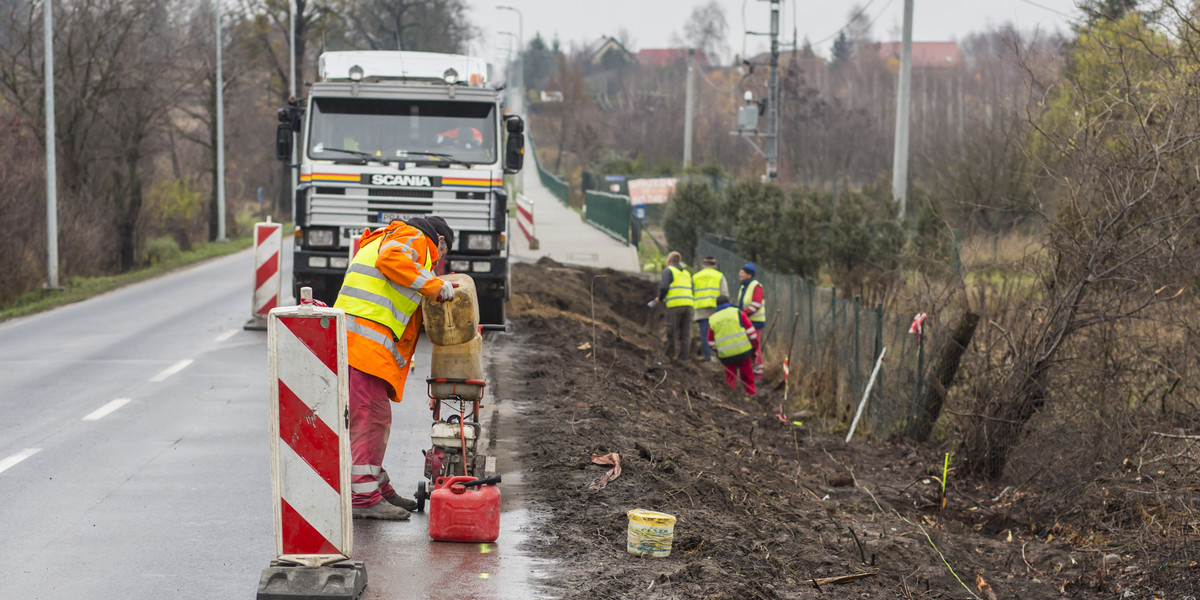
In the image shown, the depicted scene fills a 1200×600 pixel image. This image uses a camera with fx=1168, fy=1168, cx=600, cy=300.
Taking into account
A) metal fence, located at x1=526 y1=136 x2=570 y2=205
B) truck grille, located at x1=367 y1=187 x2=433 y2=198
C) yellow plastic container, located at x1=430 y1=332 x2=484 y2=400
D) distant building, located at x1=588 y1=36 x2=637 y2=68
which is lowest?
yellow plastic container, located at x1=430 y1=332 x2=484 y2=400

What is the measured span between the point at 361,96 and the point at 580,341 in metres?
4.47

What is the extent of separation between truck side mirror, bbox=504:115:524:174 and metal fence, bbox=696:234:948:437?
4.68m

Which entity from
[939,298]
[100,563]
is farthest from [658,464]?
[939,298]

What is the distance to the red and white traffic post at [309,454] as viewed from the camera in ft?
17.3

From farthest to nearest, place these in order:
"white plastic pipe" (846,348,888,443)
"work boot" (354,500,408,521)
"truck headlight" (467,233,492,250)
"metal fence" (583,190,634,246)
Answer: "metal fence" (583,190,634,246)
"truck headlight" (467,233,492,250)
"white plastic pipe" (846,348,888,443)
"work boot" (354,500,408,521)

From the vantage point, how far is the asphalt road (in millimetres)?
5965

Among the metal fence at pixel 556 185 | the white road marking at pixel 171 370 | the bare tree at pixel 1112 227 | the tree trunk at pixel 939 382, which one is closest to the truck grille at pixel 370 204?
the white road marking at pixel 171 370

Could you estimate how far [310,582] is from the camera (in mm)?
5383

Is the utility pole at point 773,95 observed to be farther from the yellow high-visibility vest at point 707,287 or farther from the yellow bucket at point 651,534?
the yellow bucket at point 651,534

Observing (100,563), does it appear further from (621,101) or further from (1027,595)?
(621,101)

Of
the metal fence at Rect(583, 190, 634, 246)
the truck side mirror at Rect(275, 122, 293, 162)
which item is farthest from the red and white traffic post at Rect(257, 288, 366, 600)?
the metal fence at Rect(583, 190, 634, 246)

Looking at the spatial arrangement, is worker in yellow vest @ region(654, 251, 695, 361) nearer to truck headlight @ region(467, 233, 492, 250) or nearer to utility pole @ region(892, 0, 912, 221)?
truck headlight @ region(467, 233, 492, 250)

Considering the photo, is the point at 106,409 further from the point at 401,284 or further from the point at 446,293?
the point at 446,293

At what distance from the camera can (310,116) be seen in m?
14.3
